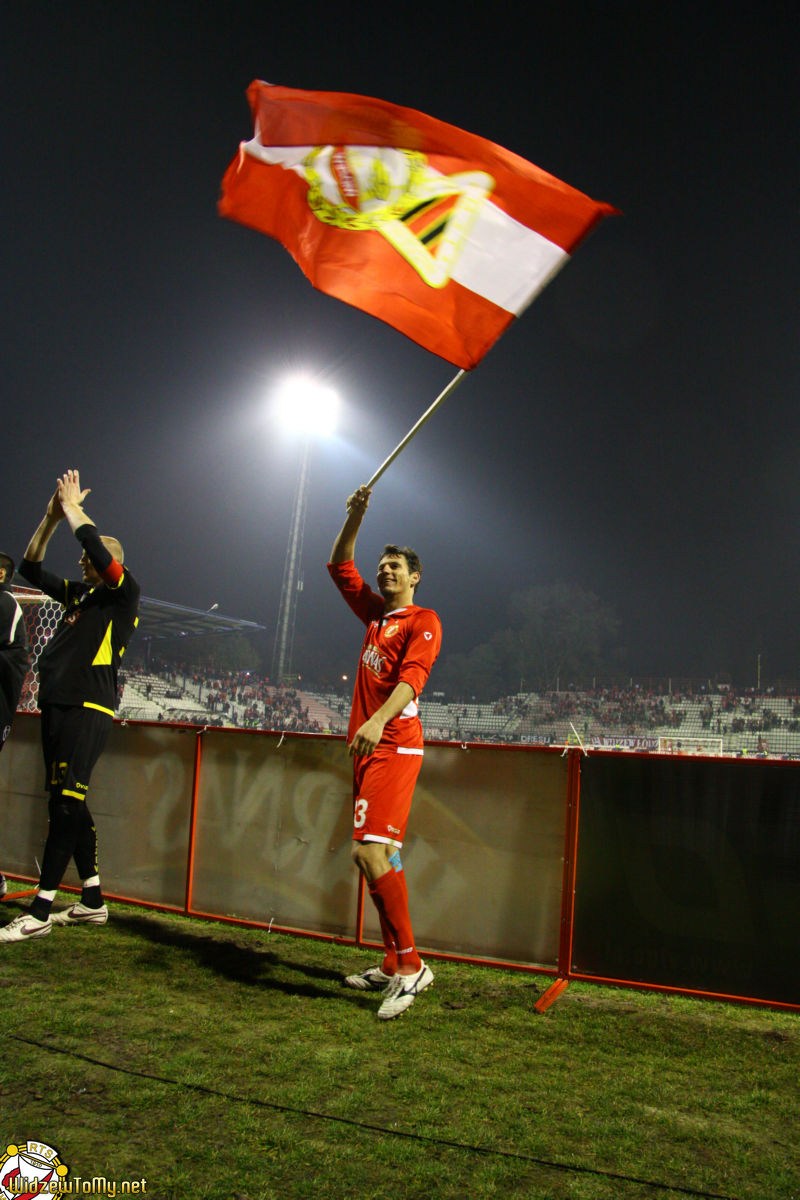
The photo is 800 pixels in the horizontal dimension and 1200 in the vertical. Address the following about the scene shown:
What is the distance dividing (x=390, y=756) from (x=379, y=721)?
312 millimetres

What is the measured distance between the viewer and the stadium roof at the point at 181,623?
2903cm

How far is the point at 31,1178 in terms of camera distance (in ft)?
6.52

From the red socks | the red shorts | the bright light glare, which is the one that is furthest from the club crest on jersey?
the bright light glare

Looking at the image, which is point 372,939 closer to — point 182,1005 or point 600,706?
point 182,1005

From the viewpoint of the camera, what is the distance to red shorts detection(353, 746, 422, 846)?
12.6 feet

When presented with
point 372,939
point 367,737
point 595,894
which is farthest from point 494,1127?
point 372,939

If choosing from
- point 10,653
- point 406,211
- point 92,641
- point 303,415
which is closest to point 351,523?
point 406,211

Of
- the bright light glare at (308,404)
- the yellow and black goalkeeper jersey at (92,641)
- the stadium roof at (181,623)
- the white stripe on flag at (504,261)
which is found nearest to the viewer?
the white stripe on flag at (504,261)

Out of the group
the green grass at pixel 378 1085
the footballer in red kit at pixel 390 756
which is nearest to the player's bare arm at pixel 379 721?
the footballer in red kit at pixel 390 756

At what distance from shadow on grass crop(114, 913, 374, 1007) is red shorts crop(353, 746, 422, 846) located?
0.82 meters

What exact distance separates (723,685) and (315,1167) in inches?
1308

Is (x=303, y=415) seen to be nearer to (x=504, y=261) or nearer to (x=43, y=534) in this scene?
(x=43, y=534)

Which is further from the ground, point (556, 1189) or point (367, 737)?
point (367, 737)

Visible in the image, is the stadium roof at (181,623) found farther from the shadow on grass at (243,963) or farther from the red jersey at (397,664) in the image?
the red jersey at (397,664)
